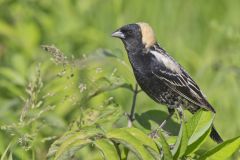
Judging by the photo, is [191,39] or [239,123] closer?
[239,123]

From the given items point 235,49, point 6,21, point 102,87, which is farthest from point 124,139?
point 6,21

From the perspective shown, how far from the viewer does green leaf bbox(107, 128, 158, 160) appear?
2.26m

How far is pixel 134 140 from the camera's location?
229 cm

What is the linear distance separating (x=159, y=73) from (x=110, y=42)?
212cm

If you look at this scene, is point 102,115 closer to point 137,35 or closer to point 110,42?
point 137,35

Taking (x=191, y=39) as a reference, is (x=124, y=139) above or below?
above

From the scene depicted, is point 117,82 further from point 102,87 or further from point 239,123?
point 239,123

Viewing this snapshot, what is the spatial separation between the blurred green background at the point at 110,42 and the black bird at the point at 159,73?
0.96 feet

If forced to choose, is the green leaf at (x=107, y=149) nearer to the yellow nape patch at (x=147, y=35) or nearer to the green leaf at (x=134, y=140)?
the green leaf at (x=134, y=140)

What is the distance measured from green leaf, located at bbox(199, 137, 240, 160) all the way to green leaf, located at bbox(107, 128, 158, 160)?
17 cm

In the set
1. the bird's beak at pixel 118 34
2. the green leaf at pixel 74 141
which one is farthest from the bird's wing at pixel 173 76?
the green leaf at pixel 74 141

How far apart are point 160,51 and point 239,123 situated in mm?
932

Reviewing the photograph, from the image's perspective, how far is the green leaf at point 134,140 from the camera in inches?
88.8

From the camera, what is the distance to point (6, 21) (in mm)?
5969
